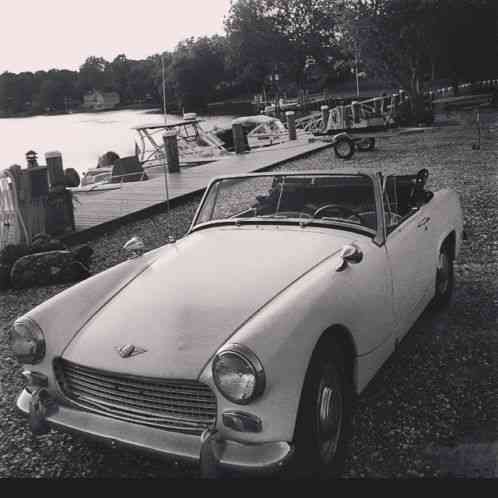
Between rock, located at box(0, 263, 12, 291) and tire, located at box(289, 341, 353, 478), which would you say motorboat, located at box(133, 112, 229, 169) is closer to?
rock, located at box(0, 263, 12, 291)

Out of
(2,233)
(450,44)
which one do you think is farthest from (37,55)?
(450,44)

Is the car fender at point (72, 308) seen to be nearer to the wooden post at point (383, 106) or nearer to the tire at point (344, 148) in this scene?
the tire at point (344, 148)

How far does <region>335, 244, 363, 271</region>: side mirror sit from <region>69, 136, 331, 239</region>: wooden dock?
20.3 feet

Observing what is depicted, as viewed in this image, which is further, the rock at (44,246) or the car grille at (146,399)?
the rock at (44,246)

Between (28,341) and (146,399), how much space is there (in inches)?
31.0

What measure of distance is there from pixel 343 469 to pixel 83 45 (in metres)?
3.39

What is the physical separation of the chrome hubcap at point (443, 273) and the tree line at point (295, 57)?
13.3 ft

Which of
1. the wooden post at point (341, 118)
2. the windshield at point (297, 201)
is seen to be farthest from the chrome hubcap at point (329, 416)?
the wooden post at point (341, 118)

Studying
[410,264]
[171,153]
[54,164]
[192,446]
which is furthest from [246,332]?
[171,153]

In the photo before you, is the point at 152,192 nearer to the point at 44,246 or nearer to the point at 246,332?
the point at 44,246

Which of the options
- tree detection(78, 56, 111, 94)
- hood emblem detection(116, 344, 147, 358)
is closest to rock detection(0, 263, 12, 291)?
tree detection(78, 56, 111, 94)

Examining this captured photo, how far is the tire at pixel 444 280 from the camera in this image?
4797 mm

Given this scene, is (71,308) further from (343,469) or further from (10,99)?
(10,99)

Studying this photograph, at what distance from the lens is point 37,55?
13.2 feet
